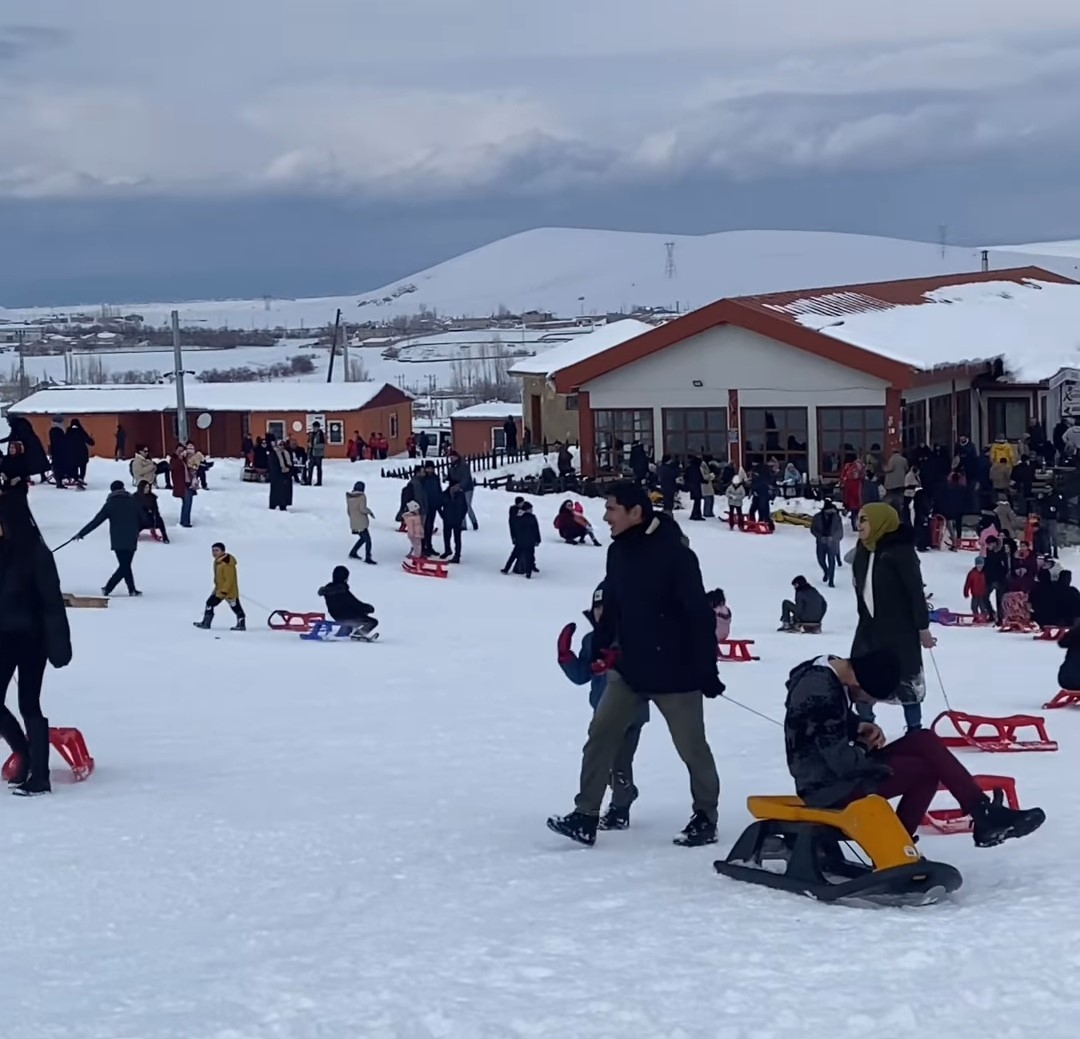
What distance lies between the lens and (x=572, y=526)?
26.8m

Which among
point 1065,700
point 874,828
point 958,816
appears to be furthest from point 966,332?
point 874,828

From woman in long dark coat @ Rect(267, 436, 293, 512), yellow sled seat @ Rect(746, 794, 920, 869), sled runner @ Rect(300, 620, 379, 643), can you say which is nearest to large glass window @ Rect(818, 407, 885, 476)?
woman in long dark coat @ Rect(267, 436, 293, 512)

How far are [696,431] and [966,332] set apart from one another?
26.3 ft

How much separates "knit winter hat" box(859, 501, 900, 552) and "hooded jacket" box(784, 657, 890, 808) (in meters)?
2.85

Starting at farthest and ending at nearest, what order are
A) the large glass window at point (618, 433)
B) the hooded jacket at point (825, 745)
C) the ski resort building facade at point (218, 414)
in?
1. the ski resort building facade at point (218, 414)
2. the large glass window at point (618, 433)
3. the hooded jacket at point (825, 745)

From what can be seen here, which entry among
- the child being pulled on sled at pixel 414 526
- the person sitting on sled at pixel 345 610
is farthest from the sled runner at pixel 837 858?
the child being pulled on sled at pixel 414 526

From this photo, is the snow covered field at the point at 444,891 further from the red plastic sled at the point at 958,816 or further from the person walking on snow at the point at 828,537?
the person walking on snow at the point at 828,537

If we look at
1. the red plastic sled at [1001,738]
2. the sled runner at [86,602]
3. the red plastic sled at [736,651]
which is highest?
the sled runner at [86,602]

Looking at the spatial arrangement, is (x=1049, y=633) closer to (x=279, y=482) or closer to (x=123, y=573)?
(x=123, y=573)

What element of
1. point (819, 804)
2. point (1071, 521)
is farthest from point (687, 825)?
point (1071, 521)

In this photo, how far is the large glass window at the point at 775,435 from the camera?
3394 centimetres

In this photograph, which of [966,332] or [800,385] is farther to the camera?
[966,332]

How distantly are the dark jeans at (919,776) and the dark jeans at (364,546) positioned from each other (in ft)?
58.4

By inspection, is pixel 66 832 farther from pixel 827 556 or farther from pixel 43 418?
pixel 43 418
